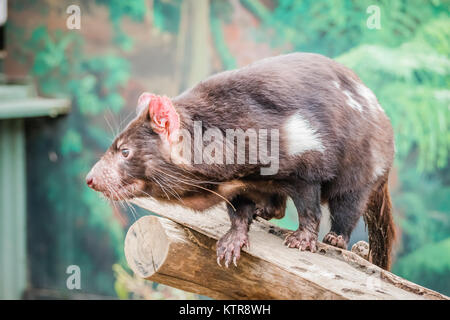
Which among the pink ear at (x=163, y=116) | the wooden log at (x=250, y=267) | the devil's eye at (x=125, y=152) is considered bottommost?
the wooden log at (x=250, y=267)

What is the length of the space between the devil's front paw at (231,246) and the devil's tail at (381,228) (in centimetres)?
92

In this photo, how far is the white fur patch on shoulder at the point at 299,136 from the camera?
2428 millimetres

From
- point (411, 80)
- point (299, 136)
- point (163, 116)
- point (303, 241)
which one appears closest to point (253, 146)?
point (299, 136)

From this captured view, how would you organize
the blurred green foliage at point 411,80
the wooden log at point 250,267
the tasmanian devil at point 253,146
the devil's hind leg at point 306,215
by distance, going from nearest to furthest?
the wooden log at point 250,267
the tasmanian devil at point 253,146
the devil's hind leg at point 306,215
the blurred green foliage at point 411,80

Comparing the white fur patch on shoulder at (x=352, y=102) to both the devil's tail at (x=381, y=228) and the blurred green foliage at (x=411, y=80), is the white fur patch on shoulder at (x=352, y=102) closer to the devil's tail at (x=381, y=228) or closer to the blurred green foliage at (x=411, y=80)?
the devil's tail at (x=381, y=228)

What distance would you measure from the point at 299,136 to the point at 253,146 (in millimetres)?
220

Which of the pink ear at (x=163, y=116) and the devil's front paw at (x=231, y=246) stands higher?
the pink ear at (x=163, y=116)

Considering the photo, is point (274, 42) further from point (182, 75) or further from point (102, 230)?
point (102, 230)

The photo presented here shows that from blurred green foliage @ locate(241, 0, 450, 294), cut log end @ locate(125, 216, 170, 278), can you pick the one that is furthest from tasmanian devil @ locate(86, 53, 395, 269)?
blurred green foliage @ locate(241, 0, 450, 294)

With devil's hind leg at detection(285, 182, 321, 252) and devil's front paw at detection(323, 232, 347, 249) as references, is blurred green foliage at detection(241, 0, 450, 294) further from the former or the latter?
devil's hind leg at detection(285, 182, 321, 252)

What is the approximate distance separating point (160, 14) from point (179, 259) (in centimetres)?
343

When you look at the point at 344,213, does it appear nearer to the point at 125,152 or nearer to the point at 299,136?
the point at 299,136

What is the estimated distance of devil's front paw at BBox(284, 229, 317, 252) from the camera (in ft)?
8.27

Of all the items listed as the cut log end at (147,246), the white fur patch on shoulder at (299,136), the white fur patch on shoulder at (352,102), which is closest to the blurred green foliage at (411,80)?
the white fur patch on shoulder at (352,102)
